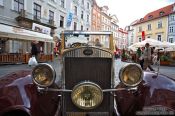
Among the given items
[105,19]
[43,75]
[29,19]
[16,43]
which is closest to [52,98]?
[43,75]

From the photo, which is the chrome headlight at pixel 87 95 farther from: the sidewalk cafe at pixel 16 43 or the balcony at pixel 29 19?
the balcony at pixel 29 19

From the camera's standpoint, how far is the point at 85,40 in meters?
4.47

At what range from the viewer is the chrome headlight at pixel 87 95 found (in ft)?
10.3

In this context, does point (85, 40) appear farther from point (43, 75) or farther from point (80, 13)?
point (80, 13)

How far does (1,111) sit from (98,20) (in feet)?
204

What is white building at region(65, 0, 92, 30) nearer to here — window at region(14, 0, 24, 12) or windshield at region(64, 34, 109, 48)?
window at region(14, 0, 24, 12)

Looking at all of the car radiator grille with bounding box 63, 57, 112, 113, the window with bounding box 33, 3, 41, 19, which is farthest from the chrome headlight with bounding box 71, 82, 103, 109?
the window with bounding box 33, 3, 41, 19

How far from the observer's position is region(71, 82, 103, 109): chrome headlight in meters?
3.14

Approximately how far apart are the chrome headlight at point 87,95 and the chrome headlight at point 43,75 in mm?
344

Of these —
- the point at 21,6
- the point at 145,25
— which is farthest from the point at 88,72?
the point at 145,25

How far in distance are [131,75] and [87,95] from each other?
637mm

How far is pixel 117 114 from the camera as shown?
11.3 ft

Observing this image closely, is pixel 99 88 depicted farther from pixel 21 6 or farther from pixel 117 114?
pixel 21 6

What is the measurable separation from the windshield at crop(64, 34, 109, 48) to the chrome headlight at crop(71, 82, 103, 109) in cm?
139
